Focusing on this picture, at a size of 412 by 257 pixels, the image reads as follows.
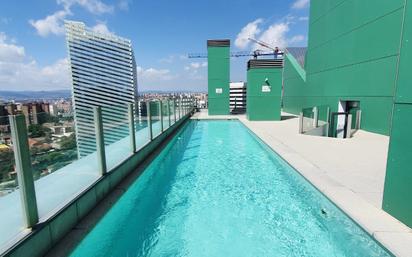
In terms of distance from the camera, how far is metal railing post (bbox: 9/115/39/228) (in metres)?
1.97

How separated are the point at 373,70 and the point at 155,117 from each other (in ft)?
26.0

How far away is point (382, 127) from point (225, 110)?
Answer: 1078cm

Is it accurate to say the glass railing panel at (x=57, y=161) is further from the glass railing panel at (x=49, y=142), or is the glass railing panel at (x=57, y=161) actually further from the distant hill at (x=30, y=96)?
the distant hill at (x=30, y=96)

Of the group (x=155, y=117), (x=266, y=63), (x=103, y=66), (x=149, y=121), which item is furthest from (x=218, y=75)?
(x=149, y=121)

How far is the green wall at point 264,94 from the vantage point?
13461mm

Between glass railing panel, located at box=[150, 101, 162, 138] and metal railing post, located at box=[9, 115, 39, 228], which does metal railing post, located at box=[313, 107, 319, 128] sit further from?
metal railing post, located at box=[9, 115, 39, 228]

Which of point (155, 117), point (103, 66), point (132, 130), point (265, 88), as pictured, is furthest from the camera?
point (103, 66)

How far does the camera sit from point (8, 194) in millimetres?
2035

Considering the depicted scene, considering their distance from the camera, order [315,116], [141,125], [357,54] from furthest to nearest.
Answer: [357,54]
[315,116]
[141,125]

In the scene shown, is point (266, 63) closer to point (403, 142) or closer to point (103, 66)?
point (103, 66)

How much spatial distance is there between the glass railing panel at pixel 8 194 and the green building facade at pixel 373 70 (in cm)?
368

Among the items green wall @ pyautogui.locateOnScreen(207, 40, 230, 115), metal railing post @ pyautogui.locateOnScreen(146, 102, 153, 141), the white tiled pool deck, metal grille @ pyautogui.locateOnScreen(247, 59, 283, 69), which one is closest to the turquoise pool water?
the white tiled pool deck

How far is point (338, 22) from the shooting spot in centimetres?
1066

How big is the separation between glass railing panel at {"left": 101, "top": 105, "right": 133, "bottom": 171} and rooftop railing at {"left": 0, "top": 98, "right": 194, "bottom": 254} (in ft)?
0.05
